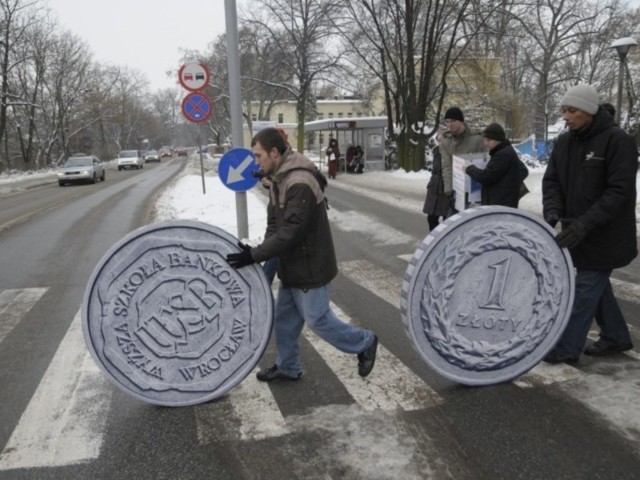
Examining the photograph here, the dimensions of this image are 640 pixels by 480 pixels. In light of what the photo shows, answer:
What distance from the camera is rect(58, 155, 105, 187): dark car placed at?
2741cm

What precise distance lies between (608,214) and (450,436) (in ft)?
5.81

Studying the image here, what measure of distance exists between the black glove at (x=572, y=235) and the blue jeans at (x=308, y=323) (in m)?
1.40

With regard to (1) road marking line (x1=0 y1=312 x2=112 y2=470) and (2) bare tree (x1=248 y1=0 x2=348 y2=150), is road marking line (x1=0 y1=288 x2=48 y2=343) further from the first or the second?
(2) bare tree (x1=248 y1=0 x2=348 y2=150)

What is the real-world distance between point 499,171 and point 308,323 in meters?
2.43

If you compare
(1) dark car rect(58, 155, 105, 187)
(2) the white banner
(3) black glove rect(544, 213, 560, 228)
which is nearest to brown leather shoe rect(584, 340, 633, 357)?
(3) black glove rect(544, 213, 560, 228)

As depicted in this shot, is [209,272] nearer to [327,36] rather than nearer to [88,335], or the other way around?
[88,335]

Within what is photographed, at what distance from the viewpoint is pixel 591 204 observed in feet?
12.3

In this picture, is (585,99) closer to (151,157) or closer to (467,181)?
(467,181)

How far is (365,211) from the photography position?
13.3 m

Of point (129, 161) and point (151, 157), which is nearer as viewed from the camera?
point (129, 161)

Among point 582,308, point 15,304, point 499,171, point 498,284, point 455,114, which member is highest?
point 455,114

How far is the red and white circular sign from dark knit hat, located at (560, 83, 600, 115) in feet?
28.9

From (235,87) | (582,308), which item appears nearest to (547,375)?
(582,308)

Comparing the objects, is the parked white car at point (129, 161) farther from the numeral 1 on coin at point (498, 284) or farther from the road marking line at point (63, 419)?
the numeral 1 on coin at point (498, 284)
